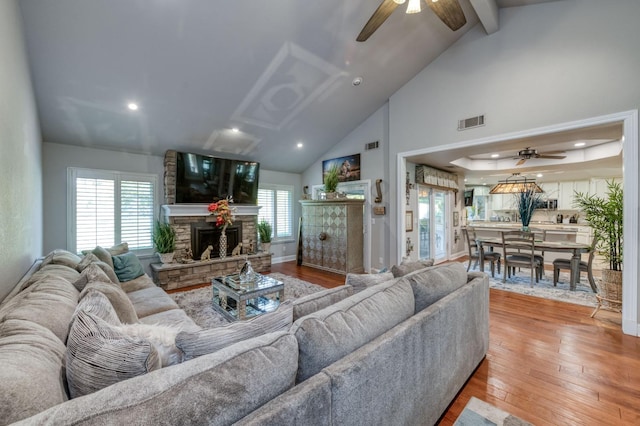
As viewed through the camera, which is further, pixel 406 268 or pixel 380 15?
A: pixel 380 15

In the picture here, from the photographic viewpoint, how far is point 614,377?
7.24ft

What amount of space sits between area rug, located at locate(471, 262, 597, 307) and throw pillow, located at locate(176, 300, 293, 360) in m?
4.62

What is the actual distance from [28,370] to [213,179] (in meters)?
4.84

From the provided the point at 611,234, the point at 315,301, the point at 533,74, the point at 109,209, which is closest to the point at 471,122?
the point at 533,74

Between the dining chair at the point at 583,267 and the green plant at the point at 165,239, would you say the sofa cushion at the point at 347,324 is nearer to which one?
the green plant at the point at 165,239

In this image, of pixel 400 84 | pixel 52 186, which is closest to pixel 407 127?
pixel 400 84

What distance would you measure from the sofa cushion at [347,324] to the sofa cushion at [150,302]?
204 cm

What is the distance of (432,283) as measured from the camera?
187 cm

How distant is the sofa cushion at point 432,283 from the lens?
1.80 meters

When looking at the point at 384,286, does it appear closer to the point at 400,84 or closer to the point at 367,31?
the point at 367,31

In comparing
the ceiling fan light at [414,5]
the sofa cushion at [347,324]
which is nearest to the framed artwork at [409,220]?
the ceiling fan light at [414,5]

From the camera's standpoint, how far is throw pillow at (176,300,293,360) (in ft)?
3.48

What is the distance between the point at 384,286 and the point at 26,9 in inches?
159

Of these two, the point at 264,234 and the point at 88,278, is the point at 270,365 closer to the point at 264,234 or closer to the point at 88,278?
the point at 88,278
